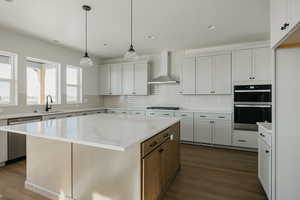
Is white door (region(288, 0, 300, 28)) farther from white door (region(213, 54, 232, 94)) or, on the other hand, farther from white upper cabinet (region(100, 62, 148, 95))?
white upper cabinet (region(100, 62, 148, 95))

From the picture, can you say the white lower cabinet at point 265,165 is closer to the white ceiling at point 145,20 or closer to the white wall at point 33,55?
the white ceiling at point 145,20

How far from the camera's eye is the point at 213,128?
4.00 m

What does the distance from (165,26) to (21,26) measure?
2.85m

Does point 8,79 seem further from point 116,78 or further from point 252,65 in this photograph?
point 252,65

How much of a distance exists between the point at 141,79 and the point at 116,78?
3.20 ft

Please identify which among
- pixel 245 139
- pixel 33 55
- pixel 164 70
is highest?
pixel 33 55

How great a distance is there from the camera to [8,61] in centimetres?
344

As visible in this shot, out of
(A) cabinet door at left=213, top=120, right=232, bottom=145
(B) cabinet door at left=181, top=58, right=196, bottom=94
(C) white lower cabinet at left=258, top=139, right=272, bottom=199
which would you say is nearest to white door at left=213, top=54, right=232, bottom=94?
(B) cabinet door at left=181, top=58, right=196, bottom=94

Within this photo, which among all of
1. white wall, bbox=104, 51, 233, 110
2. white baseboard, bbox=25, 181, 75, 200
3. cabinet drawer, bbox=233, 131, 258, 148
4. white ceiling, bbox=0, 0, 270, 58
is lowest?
white baseboard, bbox=25, 181, 75, 200

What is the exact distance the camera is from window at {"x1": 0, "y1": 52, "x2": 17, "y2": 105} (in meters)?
3.34

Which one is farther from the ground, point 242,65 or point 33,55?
point 33,55

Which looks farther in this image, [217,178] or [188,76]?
[188,76]

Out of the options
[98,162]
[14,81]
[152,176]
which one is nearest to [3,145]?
[14,81]

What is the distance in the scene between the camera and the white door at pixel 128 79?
16.9 ft
